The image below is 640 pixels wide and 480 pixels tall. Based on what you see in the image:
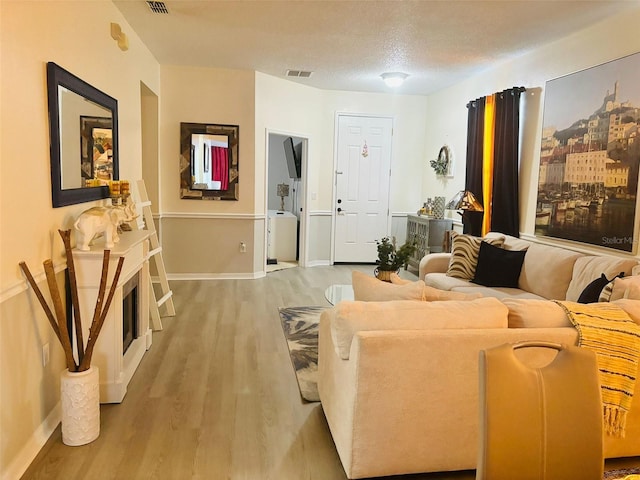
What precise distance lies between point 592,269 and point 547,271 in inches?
18.3

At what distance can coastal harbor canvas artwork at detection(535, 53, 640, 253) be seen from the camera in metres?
3.70

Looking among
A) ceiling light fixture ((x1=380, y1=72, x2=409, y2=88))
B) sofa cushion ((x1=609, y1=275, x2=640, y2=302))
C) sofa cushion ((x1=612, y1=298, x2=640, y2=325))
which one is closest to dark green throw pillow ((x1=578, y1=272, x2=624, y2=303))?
sofa cushion ((x1=609, y1=275, x2=640, y2=302))

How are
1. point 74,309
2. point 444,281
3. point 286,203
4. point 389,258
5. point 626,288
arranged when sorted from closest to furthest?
point 74,309 < point 626,288 < point 389,258 < point 444,281 < point 286,203

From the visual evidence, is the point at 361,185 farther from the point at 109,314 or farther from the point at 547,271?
the point at 109,314

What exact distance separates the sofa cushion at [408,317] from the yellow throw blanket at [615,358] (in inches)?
15.1

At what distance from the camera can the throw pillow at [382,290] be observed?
245cm

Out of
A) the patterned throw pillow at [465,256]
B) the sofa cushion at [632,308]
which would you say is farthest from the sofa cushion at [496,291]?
the sofa cushion at [632,308]

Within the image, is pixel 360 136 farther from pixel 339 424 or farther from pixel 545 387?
pixel 545 387

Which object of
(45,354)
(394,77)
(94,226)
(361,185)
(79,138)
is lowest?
(45,354)

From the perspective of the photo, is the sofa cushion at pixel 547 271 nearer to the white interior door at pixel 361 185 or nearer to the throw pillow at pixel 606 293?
the throw pillow at pixel 606 293

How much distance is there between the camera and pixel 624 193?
12.3 ft

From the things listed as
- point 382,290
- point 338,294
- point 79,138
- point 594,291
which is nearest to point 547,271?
point 594,291

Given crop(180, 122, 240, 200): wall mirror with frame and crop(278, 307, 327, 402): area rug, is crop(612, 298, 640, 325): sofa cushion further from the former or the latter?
crop(180, 122, 240, 200): wall mirror with frame

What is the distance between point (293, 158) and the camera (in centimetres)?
846
